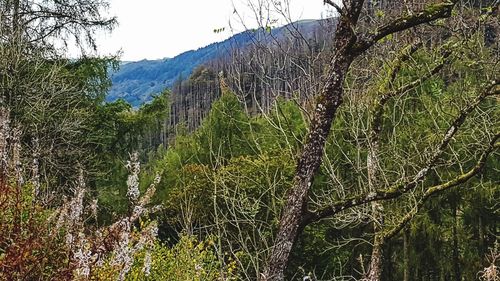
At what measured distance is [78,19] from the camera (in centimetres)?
1742

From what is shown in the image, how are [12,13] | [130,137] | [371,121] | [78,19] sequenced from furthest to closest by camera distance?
1. [130,137]
2. [78,19]
3. [12,13]
4. [371,121]

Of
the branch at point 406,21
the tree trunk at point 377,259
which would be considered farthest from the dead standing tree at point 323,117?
→ the tree trunk at point 377,259

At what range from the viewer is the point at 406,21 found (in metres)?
4.21

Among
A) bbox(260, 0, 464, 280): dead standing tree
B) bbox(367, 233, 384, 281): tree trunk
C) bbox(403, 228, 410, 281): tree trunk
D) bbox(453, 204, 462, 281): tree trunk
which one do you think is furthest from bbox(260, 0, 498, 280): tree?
bbox(453, 204, 462, 281): tree trunk

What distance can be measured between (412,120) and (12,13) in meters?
11.4

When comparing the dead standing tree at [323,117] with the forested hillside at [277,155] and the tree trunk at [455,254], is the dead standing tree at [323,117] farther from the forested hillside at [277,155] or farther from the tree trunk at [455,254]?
the tree trunk at [455,254]

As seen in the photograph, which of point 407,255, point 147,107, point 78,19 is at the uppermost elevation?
point 78,19

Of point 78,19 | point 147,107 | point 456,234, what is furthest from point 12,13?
point 456,234

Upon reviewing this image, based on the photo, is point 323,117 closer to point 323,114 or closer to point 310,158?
point 323,114

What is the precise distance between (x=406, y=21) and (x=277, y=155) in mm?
15846

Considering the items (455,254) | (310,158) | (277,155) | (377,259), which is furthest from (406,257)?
(310,158)

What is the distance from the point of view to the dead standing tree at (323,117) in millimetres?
4180

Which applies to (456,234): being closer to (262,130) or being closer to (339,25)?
(262,130)

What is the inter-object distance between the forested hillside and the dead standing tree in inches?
0.4
